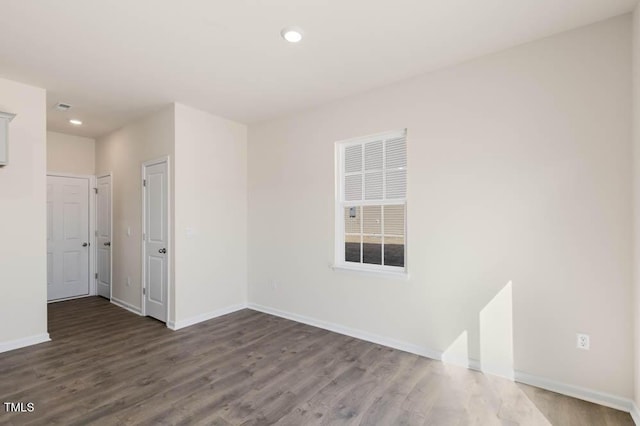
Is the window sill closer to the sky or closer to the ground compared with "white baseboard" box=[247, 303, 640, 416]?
closer to the sky

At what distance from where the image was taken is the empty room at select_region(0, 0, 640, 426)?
2.29m

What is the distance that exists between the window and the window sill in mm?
34

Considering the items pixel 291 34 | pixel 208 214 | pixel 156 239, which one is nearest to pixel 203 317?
pixel 156 239

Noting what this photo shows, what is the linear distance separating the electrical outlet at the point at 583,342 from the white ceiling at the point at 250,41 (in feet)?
7.61

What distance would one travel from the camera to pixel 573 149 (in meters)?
2.45

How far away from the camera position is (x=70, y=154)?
17.5 ft

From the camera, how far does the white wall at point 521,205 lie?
2.33 metres

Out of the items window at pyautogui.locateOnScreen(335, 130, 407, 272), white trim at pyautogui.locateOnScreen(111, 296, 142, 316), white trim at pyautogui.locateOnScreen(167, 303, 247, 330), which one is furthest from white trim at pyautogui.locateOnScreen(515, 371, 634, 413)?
white trim at pyautogui.locateOnScreen(111, 296, 142, 316)

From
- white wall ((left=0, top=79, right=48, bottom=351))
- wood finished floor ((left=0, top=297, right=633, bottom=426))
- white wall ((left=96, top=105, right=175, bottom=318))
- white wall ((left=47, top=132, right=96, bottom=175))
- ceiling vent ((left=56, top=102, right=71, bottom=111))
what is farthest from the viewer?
white wall ((left=47, top=132, right=96, bottom=175))

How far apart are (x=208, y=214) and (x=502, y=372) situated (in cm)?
370

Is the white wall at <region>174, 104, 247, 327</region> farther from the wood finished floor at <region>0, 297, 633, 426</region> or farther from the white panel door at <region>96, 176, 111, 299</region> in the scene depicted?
the white panel door at <region>96, 176, 111, 299</region>

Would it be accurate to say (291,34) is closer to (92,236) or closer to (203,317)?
(203,317)

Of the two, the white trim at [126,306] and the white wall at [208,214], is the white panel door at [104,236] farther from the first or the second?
the white wall at [208,214]

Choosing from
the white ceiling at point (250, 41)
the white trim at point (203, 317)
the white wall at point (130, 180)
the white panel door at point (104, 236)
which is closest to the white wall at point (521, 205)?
the white ceiling at point (250, 41)
